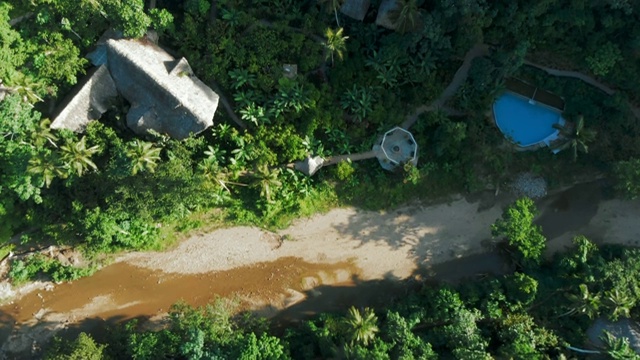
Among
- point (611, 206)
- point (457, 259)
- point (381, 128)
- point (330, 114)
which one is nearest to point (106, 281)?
point (330, 114)

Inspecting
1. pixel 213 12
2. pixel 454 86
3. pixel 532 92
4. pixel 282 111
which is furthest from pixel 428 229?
pixel 213 12

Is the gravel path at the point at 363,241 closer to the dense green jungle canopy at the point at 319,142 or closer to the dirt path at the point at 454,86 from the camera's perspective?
the dense green jungle canopy at the point at 319,142

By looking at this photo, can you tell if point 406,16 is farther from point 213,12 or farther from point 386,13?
point 213,12

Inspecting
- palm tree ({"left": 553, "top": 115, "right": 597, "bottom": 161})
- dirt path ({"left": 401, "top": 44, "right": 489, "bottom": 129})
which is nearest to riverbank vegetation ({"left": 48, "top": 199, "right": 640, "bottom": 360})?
palm tree ({"left": 553, "top": 115, "right": 597, "bottom": 161})

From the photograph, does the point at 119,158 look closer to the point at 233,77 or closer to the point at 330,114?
the point at 233,77

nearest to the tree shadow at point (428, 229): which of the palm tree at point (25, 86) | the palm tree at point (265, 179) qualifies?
the palm tree at point (265, 179)
